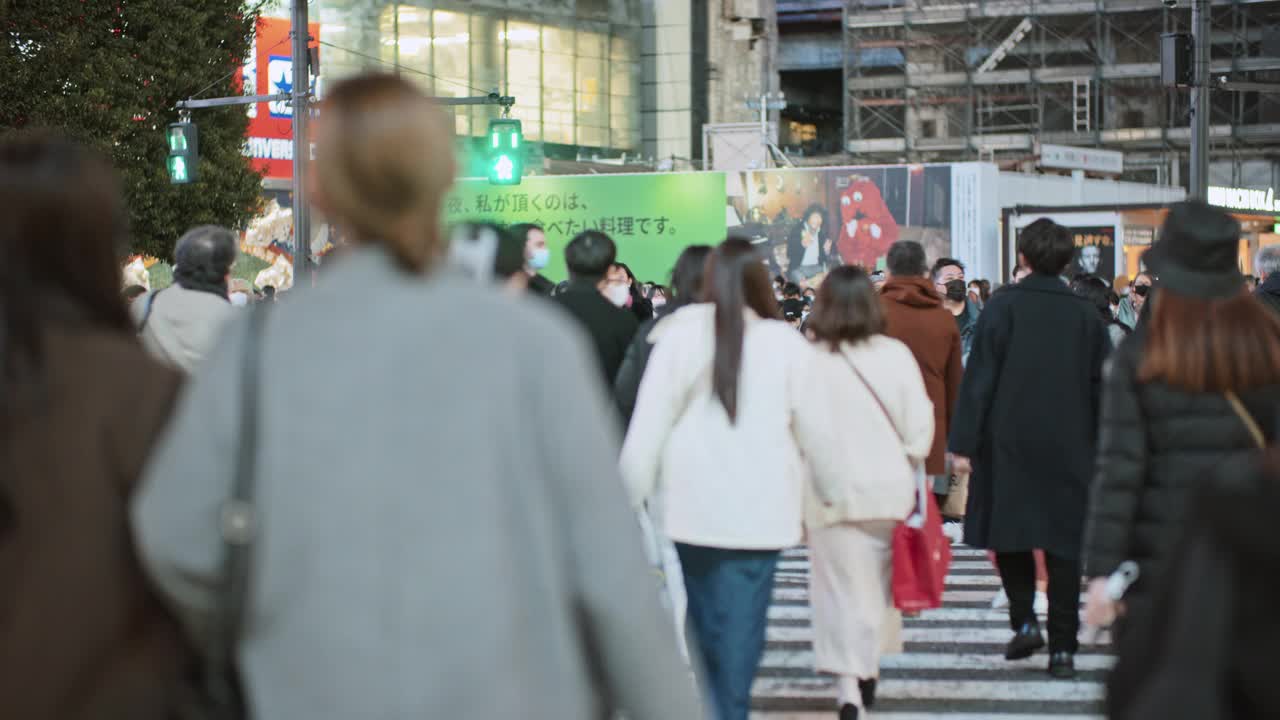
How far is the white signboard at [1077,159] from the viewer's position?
1596 inches

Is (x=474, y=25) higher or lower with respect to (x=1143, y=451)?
higher

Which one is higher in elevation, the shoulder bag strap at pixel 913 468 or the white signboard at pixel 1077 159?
the white signboard at pixel 1077 159

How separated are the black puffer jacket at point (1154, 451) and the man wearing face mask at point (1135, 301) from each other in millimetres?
8872

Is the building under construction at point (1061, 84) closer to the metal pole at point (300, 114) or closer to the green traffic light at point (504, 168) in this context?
the green traffic light at point (504, 168)

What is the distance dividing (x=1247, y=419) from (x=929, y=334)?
5.32 meters

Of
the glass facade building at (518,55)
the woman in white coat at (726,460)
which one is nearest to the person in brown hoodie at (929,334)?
the woman in white coat at (726,460)

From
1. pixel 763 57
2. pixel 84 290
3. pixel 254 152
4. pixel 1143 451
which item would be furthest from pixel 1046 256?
pixel 763 57

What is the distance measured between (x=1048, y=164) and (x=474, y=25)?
17997mm

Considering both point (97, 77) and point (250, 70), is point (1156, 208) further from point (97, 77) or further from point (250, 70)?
point (250, 70)

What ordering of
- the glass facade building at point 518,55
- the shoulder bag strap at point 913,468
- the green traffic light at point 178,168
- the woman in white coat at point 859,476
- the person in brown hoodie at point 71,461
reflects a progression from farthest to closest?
the glass facade building at point 518,55 < the green traffic light at point 178,168 < the shoulder bag strap at point 913,468 < the woman in white coat at point 859,476 < the person in brown hoodie at point 71,461

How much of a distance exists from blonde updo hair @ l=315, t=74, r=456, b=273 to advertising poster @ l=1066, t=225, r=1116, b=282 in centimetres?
2666

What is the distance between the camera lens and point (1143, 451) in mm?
4609

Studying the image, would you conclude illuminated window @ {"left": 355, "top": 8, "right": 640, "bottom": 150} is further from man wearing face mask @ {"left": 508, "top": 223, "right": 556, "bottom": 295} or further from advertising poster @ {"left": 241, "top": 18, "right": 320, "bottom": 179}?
man wearing face mask @ {"left": 508, "top": 223, "right": 556, "bottom": 295}

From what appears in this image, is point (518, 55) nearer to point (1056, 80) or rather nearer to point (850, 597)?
point (1056, 80)
